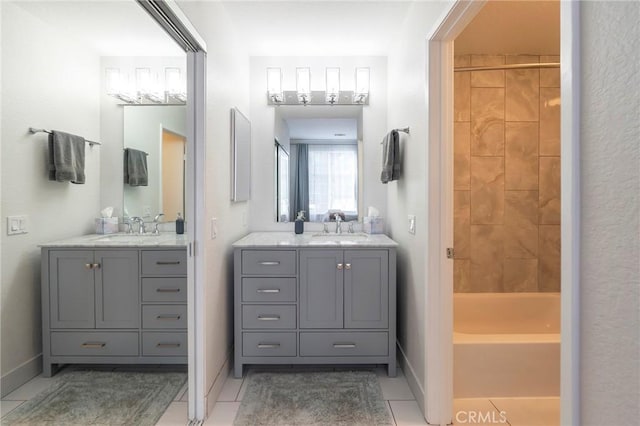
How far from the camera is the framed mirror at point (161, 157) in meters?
1.83

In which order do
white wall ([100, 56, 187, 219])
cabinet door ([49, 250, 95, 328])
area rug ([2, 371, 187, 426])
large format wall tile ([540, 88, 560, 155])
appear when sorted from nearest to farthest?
area rug ([2, 371, 187, 426]) → cabinet door ([49, 250, 95, 328]) → white wall ([100, 56, 187, 219]) → large format wall tile ([540, 88, 560, 155])

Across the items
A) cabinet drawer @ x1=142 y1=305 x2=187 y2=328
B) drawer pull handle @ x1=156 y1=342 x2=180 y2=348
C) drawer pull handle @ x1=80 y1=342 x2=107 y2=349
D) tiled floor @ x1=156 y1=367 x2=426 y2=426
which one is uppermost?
cabinet drawer @ x1=142 y1=305 x2=187 y2=328

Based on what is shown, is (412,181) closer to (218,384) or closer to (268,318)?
(268,318)

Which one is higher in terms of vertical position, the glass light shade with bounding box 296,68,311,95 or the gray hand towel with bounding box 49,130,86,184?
the glass light shade with bounding box 296,68,311,95

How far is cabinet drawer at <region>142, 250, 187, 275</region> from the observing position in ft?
6.03

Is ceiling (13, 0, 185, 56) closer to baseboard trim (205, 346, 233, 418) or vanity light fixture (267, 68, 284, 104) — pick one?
vanity light fixture (267, 68, 284, 104)

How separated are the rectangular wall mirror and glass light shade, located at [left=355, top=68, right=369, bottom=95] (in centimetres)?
101

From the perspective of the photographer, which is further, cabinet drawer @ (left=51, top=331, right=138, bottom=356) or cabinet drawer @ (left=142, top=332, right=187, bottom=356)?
cabinet drawer @ (left=142, top=332, right=187, bottom=356)

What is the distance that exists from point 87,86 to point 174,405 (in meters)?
1.74

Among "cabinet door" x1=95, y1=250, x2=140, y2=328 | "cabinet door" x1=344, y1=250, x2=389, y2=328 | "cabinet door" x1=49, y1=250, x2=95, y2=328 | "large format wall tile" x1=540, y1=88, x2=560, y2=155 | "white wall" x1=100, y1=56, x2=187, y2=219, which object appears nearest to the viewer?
"cabinet door" x1=49, y1=250, x2=95, y2=328

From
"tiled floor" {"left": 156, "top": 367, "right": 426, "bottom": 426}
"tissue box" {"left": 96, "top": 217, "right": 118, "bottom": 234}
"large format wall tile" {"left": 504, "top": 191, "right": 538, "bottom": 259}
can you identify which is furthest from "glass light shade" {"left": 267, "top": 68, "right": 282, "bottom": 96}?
"tiled floor" {"left": 156, "top": 367, "right": 426, "bottom": 426}

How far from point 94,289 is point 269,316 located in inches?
41.4

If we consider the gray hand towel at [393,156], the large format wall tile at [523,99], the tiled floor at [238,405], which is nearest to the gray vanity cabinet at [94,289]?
the tiled floor at [238,405]

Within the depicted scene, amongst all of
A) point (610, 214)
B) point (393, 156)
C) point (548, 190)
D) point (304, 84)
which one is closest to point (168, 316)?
point (393, 156)
